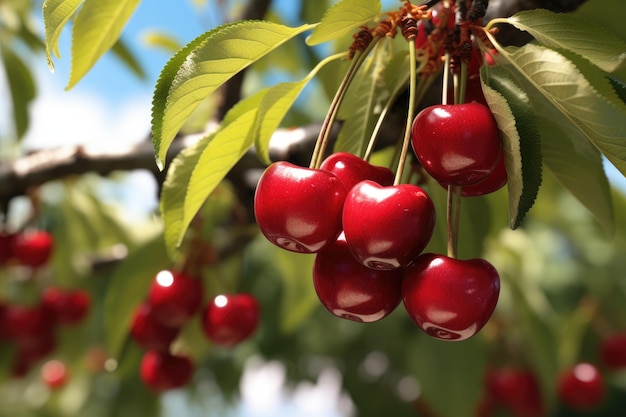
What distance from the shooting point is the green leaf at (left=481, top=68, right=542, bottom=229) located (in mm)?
719

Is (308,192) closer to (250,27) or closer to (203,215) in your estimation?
(250,27)

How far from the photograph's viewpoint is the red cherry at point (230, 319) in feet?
5.08

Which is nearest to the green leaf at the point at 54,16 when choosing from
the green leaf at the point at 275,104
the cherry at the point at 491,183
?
the green leaf at the point at 275,104

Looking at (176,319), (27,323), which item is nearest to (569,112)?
(176,319)

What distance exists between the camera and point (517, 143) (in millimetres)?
715

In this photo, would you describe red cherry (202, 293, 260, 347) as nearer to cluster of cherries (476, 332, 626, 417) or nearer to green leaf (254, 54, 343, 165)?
green leaf (254, 54, 343, 165)

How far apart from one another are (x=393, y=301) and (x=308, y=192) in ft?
0.56

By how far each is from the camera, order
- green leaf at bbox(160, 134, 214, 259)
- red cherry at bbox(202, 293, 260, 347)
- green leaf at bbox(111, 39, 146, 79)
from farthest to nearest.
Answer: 1. green leaf at bbox(111, 39, 146, 79)
2. red cherry at bbox(202, 293, 260, 347)
3. green leaf at bbox(160, 134, 214, 259)

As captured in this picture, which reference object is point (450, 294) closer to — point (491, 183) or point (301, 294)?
point (491, 183)

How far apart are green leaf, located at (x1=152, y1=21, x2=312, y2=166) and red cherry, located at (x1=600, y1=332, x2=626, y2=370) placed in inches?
94.8

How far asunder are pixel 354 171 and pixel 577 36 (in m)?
0.31

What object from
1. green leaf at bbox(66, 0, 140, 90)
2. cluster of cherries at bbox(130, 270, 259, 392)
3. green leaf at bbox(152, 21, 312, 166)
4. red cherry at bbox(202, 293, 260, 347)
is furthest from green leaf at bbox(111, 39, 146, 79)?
green leaf at bbox(152, 21, 312, 166)

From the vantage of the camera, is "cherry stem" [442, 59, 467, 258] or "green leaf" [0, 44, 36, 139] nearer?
"cherry stem" [442, 59, 467, 258]

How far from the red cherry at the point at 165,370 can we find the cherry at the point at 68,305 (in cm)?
79
